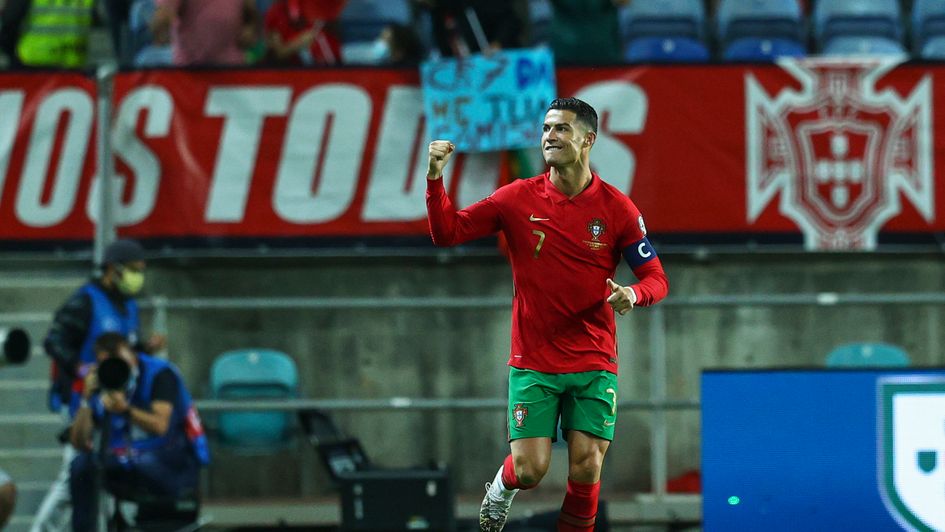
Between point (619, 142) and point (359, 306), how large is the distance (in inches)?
87.2

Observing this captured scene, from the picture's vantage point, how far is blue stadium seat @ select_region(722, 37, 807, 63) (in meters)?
12.6

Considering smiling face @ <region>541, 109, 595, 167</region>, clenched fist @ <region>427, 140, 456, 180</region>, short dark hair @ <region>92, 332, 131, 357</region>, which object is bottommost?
short dark hair @ <region>92, 332, 131, 357</region>

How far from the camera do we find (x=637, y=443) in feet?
38.6

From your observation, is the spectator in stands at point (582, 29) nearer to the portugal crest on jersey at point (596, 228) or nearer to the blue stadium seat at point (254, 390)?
the blue stadium seat at point (254, 390)

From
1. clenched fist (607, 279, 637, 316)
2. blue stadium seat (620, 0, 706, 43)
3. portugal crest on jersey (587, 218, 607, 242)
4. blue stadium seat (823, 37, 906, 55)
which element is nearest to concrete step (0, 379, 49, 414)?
blue stadium seat (620, 0, 706, 43)

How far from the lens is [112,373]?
980 centimetres

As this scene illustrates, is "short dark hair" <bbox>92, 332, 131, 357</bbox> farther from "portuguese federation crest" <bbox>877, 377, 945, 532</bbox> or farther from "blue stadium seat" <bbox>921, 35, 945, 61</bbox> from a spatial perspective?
"blue stadium seat" <bbox>921, 35, 945, 61</bbox>

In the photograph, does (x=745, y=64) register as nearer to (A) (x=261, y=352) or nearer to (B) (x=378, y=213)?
(B) (x=378, y=213)

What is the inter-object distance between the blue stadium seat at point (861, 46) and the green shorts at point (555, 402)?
5864 millimetres

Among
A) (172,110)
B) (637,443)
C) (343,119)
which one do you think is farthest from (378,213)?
(637,443)

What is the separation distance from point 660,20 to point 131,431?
212 inches

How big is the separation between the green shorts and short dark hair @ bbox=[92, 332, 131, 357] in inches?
130

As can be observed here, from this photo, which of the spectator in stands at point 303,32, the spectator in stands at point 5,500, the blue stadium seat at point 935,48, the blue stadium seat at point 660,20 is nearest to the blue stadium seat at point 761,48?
the blue stadium seat at point 660,20

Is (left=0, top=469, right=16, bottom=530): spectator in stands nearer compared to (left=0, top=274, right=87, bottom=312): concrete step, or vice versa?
(left=0, top=469, right=16, bottom=530): spectator in stands
